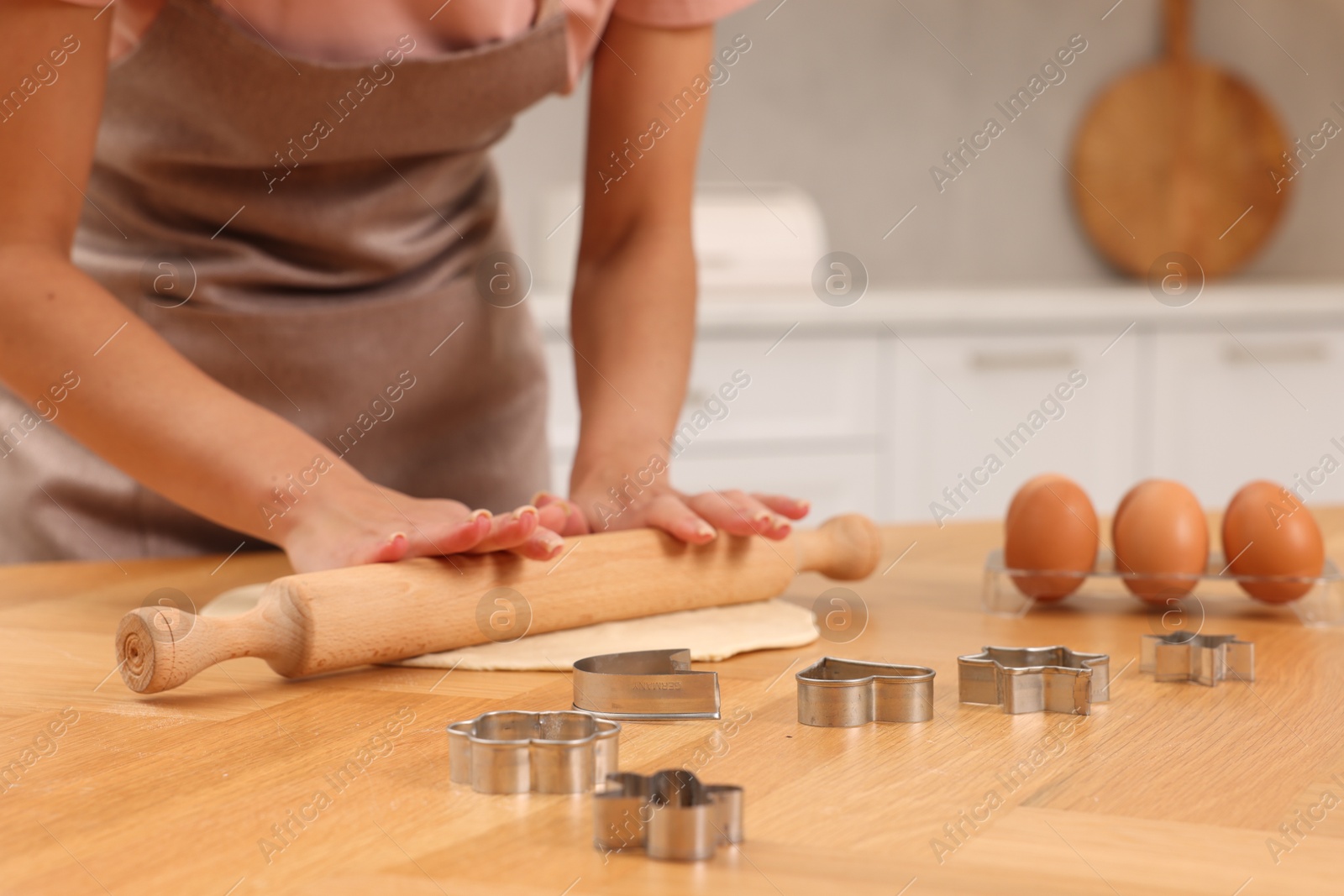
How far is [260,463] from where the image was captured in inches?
33.9

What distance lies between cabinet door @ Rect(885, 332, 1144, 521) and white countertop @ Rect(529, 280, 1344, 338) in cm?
4

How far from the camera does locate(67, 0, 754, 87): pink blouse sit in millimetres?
1008

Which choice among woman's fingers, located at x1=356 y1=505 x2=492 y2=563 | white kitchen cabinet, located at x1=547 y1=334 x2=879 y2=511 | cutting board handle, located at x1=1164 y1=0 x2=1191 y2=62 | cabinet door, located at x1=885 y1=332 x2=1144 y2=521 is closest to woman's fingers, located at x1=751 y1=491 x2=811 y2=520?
woman's fingers, located at x1=356 y1=505 x2=492 y2=563

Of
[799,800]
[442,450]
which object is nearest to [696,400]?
[442,450]

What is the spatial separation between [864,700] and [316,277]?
655 mm

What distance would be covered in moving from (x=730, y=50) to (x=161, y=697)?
246cm

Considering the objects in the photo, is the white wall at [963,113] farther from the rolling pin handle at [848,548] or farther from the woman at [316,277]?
the rolling pin handle at [848,548]

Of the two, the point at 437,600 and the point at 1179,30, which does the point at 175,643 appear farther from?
the point at 1179,30

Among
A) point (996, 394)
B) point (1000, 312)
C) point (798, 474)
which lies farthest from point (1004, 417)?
point (798, 474)

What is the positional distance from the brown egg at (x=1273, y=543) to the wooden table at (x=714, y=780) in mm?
96

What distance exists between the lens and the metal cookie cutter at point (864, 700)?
641mm

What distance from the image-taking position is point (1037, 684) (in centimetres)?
67

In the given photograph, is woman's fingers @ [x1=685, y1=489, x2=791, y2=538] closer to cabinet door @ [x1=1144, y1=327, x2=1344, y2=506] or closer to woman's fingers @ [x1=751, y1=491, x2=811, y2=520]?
woman's fingers @ [x1=751, y1=491, x2=811, y2=520]

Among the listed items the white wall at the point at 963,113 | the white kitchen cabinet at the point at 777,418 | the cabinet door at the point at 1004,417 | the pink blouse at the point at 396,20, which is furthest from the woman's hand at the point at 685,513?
the white wall at the point at 963,113
